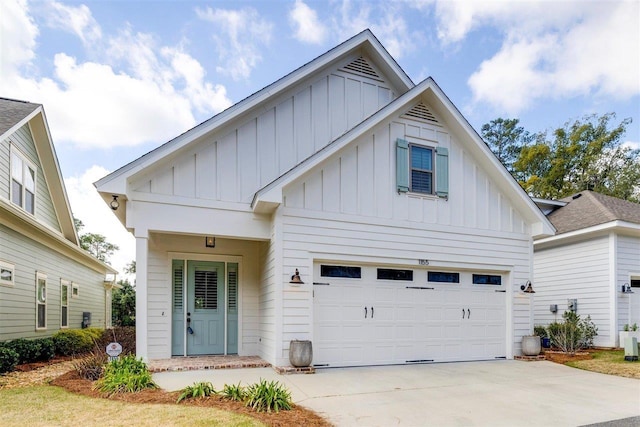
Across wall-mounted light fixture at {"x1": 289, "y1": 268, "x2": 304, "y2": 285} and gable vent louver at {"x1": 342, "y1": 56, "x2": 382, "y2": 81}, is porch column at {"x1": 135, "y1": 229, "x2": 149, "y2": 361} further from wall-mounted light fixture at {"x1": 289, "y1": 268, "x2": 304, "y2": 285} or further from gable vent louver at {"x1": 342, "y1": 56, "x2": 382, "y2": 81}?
gable vent louver at {"x1": 342, "y1": 56, "x2": 382, "y2": 81}

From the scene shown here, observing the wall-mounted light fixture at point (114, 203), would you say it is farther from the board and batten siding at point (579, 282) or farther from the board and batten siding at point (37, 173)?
the board and batten siding at point (579, 282)

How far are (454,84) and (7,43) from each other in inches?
645

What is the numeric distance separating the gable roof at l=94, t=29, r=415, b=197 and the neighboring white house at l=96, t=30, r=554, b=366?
0.12ft

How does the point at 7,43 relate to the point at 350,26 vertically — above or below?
below

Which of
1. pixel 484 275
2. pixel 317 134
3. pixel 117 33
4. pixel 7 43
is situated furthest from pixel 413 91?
pixel 7 43

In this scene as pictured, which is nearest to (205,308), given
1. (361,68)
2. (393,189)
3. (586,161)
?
(393,189)

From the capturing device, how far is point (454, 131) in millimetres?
9469

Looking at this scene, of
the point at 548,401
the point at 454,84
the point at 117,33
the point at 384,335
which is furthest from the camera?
the point at 454,84

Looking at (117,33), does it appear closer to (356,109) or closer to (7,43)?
(7,43)

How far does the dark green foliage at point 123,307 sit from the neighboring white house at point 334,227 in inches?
639

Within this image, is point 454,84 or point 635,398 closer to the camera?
point 635,398

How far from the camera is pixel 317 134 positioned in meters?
9.30

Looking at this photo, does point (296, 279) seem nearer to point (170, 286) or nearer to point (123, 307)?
point (170, 286)

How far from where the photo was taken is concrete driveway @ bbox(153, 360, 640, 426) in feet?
15.9
